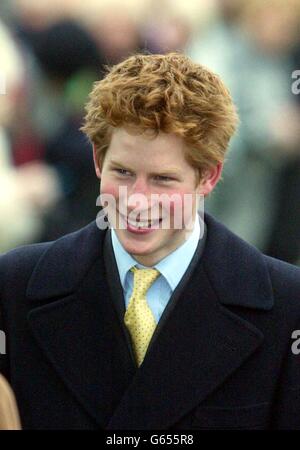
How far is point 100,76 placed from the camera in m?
4.91

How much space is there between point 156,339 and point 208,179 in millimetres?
427

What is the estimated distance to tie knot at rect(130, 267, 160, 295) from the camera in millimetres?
3127

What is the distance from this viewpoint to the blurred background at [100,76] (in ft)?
16.1

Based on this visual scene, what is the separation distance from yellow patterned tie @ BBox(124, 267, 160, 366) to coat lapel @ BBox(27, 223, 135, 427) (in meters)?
0.04

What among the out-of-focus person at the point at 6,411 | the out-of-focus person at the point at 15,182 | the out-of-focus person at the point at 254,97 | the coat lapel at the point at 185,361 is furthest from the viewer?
the out-of-focus person at the point at 254,97

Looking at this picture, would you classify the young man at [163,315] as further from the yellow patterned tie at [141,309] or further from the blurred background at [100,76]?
the blurred background at [100,76]

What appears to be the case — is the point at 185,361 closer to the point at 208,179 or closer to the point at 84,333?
the point at 84,333

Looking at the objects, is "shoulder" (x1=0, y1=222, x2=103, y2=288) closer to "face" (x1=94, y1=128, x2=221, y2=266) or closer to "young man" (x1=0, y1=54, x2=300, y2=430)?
"young man" (x1=0, y1=54, x2=300, y2=430)

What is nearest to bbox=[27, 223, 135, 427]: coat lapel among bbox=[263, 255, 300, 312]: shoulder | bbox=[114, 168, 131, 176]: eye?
bbox=[114, 168, 131, 176]: eye

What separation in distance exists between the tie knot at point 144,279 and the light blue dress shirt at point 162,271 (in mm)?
15

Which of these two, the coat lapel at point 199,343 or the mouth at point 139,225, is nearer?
the mouth at point 139,225

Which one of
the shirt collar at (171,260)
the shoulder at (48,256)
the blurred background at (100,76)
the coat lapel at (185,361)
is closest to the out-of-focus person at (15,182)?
the blurred background at (100,76)

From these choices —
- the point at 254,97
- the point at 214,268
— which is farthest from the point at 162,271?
the point at 254,97
